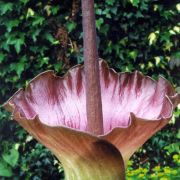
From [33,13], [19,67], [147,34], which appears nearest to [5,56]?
[19,67]

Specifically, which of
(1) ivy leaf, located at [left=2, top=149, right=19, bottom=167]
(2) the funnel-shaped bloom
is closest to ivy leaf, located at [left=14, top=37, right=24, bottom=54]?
(1) ivy leaf, located at [left=2, top=149, right=19, bottom=167]

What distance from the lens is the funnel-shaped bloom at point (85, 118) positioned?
78 cm

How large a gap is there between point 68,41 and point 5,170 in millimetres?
844

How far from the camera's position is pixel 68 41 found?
9.72 feet

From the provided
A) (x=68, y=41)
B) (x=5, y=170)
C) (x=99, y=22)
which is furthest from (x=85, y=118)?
(x=68, y=41)

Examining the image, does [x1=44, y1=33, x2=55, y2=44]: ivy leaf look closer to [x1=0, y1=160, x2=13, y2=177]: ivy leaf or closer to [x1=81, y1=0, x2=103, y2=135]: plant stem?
[x1=0, y1=160, x2=13, y2=177]: ivy leaf

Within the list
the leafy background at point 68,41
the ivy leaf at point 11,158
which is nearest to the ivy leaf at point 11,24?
the leafy background at point 68,41

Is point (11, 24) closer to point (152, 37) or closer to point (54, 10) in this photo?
point (54, 10)

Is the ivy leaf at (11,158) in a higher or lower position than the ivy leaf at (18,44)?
lower

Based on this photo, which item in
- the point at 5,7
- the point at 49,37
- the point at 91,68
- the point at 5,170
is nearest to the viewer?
the point at 91,68

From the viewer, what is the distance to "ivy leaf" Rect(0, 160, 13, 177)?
8.26ft

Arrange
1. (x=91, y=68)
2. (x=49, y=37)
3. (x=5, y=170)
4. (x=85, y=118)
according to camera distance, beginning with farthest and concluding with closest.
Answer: (x=49, y=37)
(x=5, y=170)
(x=85, y=118)
(x=91, y=68)

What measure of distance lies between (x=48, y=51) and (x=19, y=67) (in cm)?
20

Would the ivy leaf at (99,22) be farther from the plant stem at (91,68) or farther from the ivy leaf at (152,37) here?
the plant stem at (91,68)
